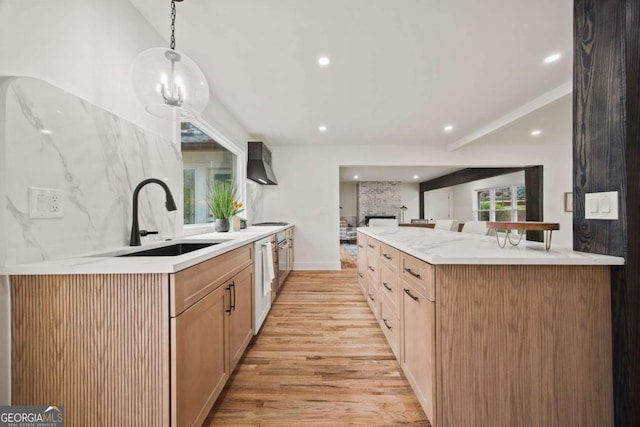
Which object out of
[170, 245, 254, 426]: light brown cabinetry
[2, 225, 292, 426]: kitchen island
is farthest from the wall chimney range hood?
[2, 225, 292, 426]: kitchen island

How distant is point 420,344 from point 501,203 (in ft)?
27.3

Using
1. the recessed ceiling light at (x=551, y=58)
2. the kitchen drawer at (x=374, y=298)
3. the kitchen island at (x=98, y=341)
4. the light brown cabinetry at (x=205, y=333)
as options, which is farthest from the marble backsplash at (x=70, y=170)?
the recessed ceiling light at (x=551, y=58)

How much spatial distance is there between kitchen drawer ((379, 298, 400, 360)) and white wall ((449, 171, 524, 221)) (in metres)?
7.21

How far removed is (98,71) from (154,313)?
4.50 ft

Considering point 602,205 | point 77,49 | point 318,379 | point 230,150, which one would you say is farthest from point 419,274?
point 230,150

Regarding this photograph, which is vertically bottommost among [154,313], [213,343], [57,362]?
[213,343]

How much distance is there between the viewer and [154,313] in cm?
95

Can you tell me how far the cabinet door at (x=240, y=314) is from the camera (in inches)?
62.8

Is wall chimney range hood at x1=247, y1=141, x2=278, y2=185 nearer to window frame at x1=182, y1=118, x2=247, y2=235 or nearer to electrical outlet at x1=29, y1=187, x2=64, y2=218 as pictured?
window frame at x1=182, y1=118, x2=247, y2=235

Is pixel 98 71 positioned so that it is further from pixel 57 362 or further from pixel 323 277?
pixel 323 277

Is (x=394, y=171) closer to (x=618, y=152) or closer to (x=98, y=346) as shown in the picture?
(x=618, y=152)

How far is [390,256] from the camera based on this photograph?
1.92 m

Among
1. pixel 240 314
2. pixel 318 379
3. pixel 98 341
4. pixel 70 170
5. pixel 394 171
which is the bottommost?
pixel 318 379

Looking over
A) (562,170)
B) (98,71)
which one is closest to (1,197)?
(98,71)
